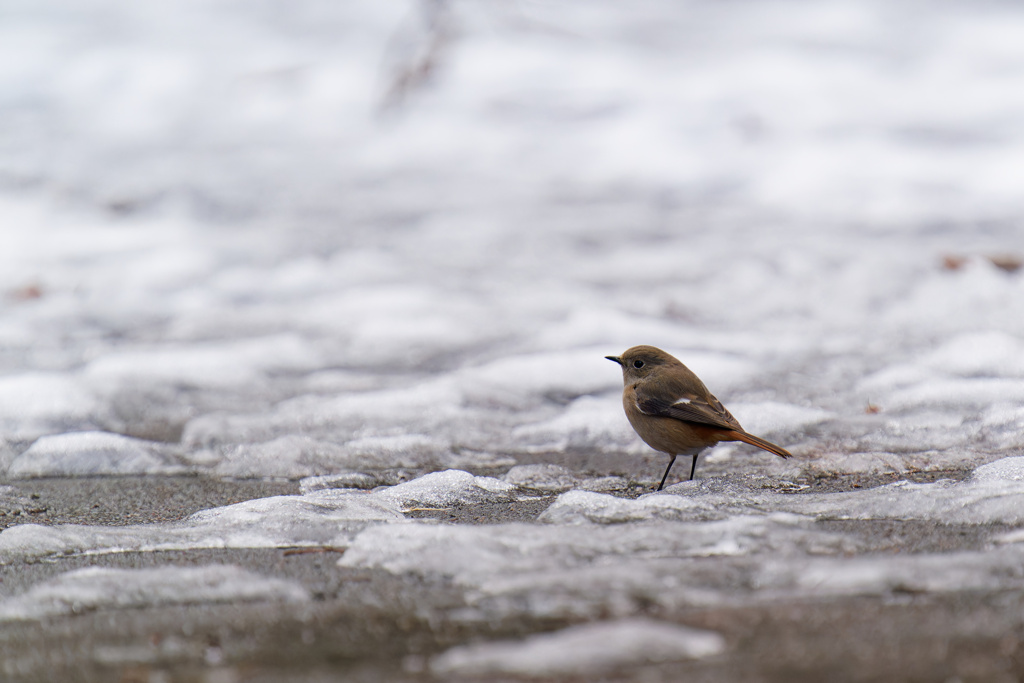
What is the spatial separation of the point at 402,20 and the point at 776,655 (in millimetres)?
9236

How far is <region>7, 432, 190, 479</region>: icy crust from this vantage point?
10.0 feet

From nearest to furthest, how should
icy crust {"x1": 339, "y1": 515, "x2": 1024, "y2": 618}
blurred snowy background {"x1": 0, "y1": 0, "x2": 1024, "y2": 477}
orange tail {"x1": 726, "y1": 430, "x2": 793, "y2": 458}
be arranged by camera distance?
icy crust {"x1": 339, "y1": 515, "x2": 1024, "y2": 618}, orange tail {"x1": 726, "y1": 430, "x2": 793, "y2": 458}, blurred snowy background {"x1": 0, "y1": 0, "x2": 1024, "y2": 477}

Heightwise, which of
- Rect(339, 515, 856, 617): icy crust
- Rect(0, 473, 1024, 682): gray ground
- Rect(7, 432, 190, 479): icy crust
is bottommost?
Rect(7, 432, 190, 479): icy crust

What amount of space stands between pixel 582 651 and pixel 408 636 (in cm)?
30

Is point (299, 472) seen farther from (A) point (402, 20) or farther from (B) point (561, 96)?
(A) point (402, 20)

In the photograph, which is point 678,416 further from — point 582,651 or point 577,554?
point 582,651

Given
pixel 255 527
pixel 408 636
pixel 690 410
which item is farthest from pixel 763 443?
pixel 408 636

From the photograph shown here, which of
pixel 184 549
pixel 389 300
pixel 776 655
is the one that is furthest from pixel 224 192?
pixel 776 655

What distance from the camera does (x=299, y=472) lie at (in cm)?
304

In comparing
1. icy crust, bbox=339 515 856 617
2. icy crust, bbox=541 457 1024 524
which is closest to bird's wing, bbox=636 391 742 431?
icy crust, bbox=541 457 1024 524

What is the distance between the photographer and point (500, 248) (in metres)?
6.11

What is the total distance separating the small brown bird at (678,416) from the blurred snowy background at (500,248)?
0.15 m

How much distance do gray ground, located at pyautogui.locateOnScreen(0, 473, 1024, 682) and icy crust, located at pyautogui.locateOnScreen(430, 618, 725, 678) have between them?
3 cm

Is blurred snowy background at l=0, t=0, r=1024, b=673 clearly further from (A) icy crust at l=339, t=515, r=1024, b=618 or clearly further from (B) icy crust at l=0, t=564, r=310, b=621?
(B) icy crust at l=0, t=564, r=310, b=621
